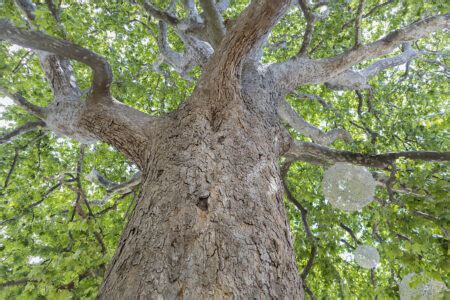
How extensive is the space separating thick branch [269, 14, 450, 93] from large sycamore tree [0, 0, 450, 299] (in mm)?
25

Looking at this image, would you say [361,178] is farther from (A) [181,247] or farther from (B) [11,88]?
(B) [11,88]

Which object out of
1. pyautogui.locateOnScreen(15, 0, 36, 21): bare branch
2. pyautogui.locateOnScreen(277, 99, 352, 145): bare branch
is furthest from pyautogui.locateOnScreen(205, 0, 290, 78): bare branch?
pyautogui.locateOnScreen(15, 0, 36, 21): bare branch

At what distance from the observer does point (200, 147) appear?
6.48ft

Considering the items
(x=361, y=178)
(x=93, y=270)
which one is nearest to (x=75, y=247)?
(x=93, y=270)

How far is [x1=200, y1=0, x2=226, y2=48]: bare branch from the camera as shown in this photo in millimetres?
3914

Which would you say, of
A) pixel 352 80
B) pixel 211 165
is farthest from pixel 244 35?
pixel 352 80

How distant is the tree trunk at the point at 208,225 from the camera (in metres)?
1.17

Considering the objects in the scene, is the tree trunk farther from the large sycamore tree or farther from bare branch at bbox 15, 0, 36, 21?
bare branch at bbox 15, 0, 36, 21

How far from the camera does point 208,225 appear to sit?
4.58 feet

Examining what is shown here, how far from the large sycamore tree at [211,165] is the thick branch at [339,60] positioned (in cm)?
2

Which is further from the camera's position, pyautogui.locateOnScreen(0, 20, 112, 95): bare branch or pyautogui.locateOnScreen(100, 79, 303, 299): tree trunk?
pyautogui.locateOnScreen(0, 20, 112, 95): bare branch

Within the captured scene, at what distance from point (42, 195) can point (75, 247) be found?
180cm

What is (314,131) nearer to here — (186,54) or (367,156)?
(367,156)

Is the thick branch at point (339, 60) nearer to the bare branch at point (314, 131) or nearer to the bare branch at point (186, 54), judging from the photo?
the bare branch at point (314, 131)
